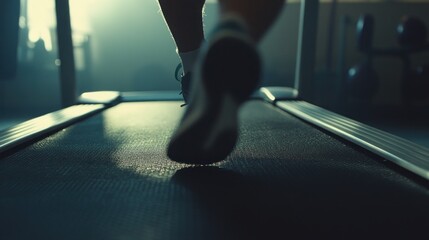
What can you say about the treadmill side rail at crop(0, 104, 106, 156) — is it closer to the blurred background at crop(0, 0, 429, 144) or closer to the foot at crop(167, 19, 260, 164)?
the foot at crop(167, 19, 260, 164)

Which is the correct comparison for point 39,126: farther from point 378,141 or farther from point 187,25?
point 378,141

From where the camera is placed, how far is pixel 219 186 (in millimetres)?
686

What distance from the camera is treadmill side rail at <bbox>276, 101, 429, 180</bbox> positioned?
2.68ft

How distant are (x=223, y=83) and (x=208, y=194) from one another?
0.18m

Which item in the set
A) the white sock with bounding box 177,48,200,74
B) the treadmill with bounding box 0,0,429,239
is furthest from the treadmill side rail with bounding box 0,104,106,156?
the white sock with bounding box 177,48,200,74

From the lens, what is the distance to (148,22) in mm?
4184

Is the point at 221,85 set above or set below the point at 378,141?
above

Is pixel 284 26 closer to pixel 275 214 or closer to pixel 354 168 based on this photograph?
pixel 354 168

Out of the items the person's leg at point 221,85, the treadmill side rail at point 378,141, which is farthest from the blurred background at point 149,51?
the person's leg at point 221,85

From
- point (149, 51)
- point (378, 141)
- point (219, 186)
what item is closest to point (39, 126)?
point (219, 186)

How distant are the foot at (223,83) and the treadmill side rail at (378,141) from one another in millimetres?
394

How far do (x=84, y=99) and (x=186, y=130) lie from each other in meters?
1.59

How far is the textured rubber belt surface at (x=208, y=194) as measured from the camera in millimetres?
521

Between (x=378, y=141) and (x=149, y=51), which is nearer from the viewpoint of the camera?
(x=378, y=141)
